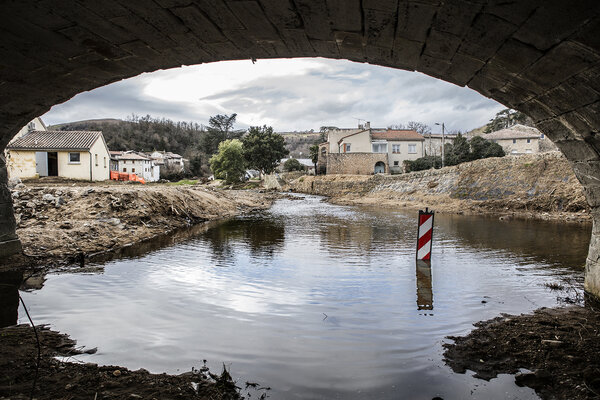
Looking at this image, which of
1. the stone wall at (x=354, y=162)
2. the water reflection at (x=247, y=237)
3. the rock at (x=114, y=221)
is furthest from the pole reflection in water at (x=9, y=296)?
the stone wall at (x=354, y=162)

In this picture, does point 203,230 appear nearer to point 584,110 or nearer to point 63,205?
point 63,205

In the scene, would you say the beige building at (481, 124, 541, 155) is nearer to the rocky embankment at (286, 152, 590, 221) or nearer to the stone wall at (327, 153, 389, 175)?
the stone wall at (327, 153, 389, 175)

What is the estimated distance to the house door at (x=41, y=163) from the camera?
3066 centimetres

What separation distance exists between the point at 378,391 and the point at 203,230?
12.2 metres

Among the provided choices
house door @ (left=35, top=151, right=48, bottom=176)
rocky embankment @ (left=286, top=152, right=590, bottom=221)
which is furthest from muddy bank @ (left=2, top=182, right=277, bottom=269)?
house door @ (left=35, top=151, right=48, bottom=176)

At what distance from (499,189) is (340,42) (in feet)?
82.4

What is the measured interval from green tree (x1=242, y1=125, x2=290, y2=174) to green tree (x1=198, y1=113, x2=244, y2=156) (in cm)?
3779

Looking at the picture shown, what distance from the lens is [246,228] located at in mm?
15203

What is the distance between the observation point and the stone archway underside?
8.75 ft

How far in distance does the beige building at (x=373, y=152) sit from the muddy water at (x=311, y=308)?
4295cm

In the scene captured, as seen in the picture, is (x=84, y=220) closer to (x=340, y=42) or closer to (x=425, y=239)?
(x=425, y=239)

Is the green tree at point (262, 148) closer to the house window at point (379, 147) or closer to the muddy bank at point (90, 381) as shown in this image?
the house window at point (379, 147)

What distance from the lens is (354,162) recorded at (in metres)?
53.3

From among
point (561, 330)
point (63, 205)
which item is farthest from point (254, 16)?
point (63, 205)
